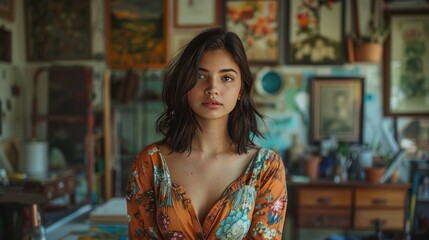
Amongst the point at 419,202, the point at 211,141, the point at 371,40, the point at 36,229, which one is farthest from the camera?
the point at 419,202

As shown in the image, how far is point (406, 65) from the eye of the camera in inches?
142

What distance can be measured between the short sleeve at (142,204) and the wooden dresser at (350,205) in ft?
7.04

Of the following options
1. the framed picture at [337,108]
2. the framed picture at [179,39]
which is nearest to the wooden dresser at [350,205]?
the framed picture at [337,108]

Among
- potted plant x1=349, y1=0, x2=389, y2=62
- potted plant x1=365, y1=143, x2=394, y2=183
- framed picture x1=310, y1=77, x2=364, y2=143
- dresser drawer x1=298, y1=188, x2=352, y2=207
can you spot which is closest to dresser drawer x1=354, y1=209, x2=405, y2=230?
dresser drawer x1=298, y1=188, x2=352, y2=207

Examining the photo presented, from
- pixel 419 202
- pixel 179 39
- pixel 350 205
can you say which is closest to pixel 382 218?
pixel 350 205

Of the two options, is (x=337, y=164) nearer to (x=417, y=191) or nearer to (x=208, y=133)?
(x=417, y=191)

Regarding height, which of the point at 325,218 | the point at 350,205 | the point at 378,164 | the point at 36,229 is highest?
the point at 36,229

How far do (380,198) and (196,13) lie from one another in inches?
80.7

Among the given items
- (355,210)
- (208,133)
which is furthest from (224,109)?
(355,210)

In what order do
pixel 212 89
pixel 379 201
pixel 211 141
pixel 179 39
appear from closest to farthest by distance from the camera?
1. pixel 212 89
2. pixel 211 141
3. pixel 379 201
4. pixel 179 39

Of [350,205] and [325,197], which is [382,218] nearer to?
[350,205]

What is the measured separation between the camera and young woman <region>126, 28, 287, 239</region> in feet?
3.88

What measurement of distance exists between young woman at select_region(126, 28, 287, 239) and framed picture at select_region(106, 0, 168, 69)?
2476 millimetres

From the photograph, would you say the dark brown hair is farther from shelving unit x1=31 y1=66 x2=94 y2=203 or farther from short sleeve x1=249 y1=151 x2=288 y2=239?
shelving unit x1=31 y1=66 x2=94 y2=203
